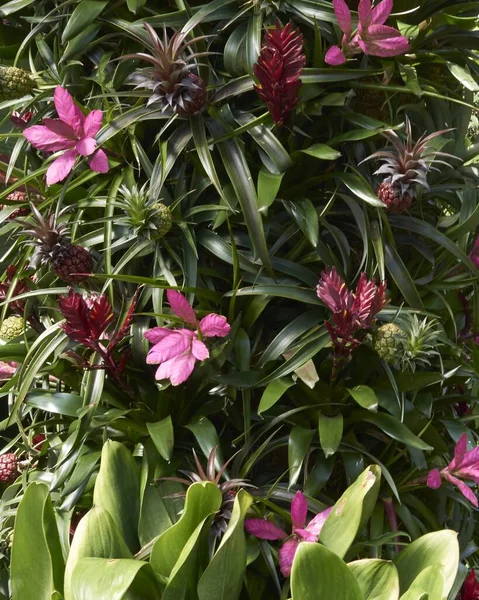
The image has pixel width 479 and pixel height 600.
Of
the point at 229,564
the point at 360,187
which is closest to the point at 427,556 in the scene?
the point at 229,564

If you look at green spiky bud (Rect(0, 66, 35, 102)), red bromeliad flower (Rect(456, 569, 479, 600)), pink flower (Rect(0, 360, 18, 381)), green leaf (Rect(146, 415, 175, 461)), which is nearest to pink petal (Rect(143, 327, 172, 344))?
green leaf (Rect(146, 415, 175, 461))

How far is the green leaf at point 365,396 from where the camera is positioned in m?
1.18

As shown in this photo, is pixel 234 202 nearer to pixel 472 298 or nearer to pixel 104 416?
pixel 104 416

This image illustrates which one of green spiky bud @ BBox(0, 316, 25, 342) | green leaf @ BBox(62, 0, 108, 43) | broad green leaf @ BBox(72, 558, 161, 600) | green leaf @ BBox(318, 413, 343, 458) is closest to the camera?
broad green leaf @ BBox(72, 558, 161, 600)

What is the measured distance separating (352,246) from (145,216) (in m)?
0.45

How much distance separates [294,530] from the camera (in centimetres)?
118

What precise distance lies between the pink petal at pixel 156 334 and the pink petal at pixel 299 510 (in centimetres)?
34

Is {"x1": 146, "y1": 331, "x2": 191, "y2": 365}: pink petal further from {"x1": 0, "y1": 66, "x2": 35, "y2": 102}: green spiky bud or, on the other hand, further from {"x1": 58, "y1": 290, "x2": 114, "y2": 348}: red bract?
{"x1": 0, "y1": 66, "x2": 35, "y2": 102}: green spiky bud

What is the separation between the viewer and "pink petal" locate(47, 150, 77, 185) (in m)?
1.23

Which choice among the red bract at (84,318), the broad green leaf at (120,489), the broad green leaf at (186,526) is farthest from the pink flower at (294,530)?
the red bract at (84,318)

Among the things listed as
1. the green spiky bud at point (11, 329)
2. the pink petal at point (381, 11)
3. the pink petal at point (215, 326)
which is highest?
the pink petal at point (381, 11)

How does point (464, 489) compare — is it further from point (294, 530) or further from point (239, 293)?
point (239, 293)

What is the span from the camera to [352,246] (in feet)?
4.74

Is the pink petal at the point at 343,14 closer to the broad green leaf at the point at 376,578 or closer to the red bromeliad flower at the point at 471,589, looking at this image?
the broad green leaf at the point at 376,578
